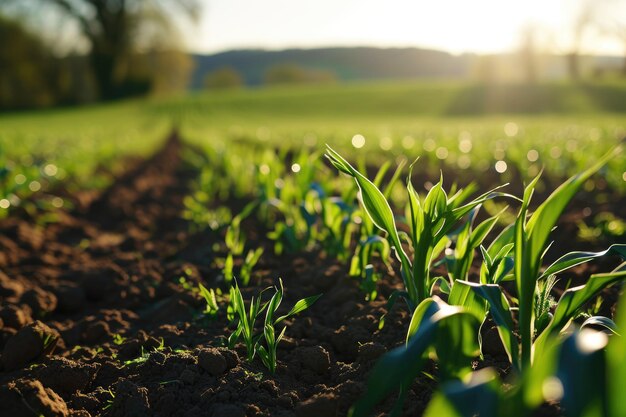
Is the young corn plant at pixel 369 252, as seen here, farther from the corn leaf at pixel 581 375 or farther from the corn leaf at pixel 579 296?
the corn leaf at pixel 581 375

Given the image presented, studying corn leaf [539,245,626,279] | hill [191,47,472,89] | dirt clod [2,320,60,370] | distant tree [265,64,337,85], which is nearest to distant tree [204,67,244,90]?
distant tree [265,64,337,85]

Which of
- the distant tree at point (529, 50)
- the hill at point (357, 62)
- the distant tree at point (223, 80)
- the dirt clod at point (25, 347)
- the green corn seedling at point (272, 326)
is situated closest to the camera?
the green corn seedling at point (272, 326)

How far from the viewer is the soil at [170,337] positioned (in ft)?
5.66

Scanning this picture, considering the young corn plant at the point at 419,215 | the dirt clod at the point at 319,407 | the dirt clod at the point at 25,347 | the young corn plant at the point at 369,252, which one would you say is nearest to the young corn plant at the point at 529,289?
the young corn plant at the point at 419,215

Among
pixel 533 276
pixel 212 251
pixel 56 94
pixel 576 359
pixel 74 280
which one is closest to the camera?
pixel 576 359

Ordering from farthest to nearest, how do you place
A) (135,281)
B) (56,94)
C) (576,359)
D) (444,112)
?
(56,94)
(444,112)
(135,281)
(576,359)

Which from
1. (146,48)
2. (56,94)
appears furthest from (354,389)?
(56,94)

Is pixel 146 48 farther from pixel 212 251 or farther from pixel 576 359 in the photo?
pixel 576 359

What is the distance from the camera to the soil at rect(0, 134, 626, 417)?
1.73 m

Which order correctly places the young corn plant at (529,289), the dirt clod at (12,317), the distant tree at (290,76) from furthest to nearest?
the distant tree at (290,76) → the dirt clod at (12,317) → the young corn plant at (529,289)

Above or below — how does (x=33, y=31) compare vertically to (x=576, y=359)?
above

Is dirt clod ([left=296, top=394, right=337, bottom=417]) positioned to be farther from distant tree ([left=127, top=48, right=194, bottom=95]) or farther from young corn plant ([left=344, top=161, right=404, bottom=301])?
distant tree ([left=127, top=48, right=194, bottom=95])

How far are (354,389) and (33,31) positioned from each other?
45.1 m

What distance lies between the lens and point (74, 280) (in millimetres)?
3311
